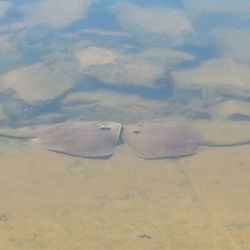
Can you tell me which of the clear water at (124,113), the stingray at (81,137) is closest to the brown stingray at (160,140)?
the clear water at (124,113)

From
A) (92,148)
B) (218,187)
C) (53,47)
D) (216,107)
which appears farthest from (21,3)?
(218,187)

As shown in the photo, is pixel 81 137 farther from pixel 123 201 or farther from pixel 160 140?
pixel 123 201

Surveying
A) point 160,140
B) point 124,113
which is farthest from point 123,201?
point 124,113

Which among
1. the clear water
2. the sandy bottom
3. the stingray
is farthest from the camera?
the stingray

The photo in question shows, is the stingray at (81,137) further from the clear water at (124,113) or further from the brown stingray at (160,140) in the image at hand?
the brown stingray at (160,140)

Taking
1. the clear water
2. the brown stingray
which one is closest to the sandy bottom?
the clear water

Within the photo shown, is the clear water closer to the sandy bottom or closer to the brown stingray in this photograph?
the sandy bottom
